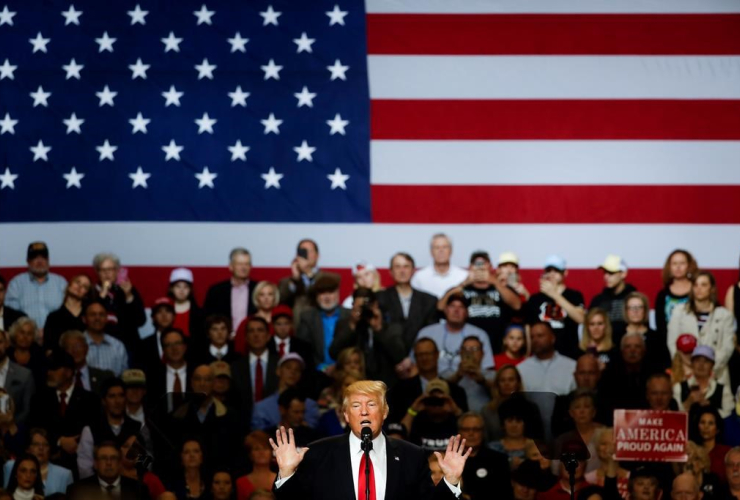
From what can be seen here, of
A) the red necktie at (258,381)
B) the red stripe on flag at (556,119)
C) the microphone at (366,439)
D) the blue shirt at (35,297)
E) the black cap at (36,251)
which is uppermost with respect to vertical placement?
the red stripe on flag at (556,119)

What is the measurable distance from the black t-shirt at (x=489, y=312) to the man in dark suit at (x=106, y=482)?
2.71m

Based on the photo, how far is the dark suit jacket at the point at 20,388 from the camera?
30.0 feet

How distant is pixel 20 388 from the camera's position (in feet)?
30.1

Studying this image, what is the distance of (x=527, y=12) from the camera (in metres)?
11.8

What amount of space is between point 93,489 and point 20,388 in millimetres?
1237

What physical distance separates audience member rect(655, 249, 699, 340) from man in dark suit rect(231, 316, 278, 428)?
266 cm

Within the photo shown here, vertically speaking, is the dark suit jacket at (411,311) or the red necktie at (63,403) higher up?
the dark suit jacket at (411,311)

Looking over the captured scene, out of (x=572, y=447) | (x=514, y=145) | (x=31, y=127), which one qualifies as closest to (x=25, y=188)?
(x=31, y=127)

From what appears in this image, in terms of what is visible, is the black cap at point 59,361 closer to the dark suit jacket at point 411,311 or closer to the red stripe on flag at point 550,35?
the dark suit jacket at point 411,311

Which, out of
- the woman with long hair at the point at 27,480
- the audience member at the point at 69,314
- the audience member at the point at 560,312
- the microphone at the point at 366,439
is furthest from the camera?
the audience member at the point at 560,312

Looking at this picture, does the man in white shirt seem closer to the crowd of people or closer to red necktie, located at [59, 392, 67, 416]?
the crowd of people

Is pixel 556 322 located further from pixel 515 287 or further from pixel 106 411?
pixel 106 411

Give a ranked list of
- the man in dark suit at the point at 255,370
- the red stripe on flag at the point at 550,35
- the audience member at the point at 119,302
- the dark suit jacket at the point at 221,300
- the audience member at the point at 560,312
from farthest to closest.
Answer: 1. the red stripe on flag at the point at 550,35
2. the dark suit jacket at the point at 221,300
3. the audience member at the point at 119,302
4. the audience member at the point at 560,312
5. the man in dark suit at the point at 255,370

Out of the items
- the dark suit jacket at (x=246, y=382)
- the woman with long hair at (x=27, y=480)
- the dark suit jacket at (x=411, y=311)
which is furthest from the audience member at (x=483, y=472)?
the woman with long hair at (x=27, y=480)
